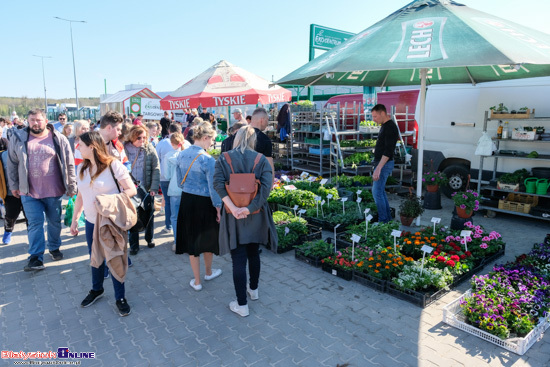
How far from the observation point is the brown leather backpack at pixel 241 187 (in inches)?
135

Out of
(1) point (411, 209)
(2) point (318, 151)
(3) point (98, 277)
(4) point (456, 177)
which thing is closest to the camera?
(3) point (98, 277)

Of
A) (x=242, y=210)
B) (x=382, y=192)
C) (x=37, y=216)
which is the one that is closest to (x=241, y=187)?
(x=242, y=210)

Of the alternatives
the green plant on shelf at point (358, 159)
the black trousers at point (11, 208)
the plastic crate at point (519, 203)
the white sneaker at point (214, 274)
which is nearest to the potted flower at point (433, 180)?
the plastic crate at point (519, 203)

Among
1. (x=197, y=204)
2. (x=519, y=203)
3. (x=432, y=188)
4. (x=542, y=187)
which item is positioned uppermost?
(x=197, y=204)

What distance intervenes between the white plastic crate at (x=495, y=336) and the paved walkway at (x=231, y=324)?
0.18 ft

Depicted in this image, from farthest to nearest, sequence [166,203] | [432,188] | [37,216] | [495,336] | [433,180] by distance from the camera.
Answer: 1. [432,188]
2. [433,180]
3. [166,203]
4. [37,216]
5. [495,336]

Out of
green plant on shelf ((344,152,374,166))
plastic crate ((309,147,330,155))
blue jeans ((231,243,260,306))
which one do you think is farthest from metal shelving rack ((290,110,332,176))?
blue jeans ((231,243,260,306))

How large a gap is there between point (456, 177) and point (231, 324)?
22.7ft

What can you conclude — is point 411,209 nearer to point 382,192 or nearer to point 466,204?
point 382,192

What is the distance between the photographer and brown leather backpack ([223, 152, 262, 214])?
3.44 m

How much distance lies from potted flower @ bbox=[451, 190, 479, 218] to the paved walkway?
6.92 ft

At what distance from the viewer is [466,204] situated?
6.01m

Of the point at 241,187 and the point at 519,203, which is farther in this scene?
the point at 519,203

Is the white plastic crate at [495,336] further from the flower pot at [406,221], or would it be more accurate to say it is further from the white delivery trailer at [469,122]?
the white delivery trailer at [469,122]
